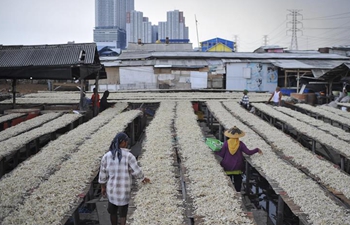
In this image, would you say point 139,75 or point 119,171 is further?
point 139,75

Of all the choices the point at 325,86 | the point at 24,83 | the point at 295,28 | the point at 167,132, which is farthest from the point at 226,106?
the point at 295,28

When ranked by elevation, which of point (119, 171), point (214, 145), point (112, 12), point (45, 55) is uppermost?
point (112, 12)

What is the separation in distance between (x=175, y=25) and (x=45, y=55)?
116 metres

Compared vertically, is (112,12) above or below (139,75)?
above

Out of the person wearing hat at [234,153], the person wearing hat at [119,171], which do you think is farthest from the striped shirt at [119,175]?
the person wearing hat at [234,153]

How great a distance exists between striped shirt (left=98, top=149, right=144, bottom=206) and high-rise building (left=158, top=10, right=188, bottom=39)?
4924 inches

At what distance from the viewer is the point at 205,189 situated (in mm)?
5398

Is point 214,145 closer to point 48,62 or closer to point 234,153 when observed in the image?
point 234,153

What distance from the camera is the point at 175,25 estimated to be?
127 meters

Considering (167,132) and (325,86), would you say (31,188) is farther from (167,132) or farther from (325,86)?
(325,86)

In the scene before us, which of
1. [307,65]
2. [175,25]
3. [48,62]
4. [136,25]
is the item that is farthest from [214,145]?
[136,25]

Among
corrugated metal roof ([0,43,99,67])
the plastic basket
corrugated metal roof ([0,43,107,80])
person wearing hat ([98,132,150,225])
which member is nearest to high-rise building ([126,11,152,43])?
corrugated metal roof ([0,43,99,67])

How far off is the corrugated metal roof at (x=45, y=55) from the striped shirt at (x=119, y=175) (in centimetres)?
950

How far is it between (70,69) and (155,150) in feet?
24.1
